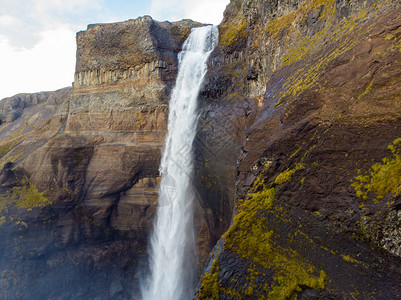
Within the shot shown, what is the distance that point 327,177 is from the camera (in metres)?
4.78

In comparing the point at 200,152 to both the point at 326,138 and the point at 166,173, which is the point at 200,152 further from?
the point at 326,138

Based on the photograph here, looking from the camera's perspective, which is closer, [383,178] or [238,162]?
[383,178]

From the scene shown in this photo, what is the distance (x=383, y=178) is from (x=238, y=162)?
13.3ft

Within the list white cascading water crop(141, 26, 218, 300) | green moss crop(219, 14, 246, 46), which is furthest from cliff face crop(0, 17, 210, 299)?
green moss crop(219, 14, 246, 46)

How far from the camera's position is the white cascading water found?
1276cm

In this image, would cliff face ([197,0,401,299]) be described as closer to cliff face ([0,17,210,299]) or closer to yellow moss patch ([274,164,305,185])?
yellow moss patch ([274,164,305,185])

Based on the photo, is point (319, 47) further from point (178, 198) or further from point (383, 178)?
point (178, 198)

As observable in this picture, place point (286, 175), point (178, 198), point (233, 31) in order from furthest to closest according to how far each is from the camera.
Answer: point (233, 31)
point (178, 198)
point (286, 175)

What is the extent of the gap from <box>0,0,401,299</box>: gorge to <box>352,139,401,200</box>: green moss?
0.02 meters

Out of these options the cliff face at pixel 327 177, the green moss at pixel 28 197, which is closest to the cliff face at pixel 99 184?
the green moss at pixel 28 197

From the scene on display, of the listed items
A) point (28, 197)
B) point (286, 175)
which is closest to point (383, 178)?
point (286, 175)

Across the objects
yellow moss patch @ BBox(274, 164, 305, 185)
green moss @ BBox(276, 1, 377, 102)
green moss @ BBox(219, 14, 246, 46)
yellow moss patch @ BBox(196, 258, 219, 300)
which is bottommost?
yellow moss patch @ BBox(196, 258, 219, 300)

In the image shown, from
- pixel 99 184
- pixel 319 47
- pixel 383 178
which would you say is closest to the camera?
pixel 383 178

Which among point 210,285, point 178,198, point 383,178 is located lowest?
point 178,198
